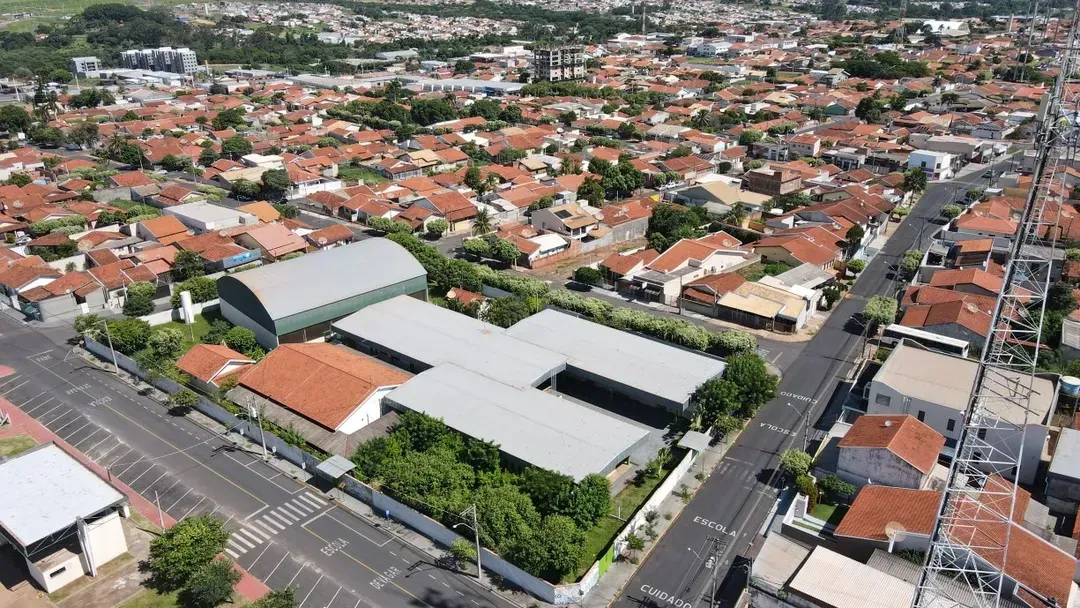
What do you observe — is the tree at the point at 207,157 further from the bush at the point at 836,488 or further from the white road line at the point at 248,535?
the bush at the point at 836,488

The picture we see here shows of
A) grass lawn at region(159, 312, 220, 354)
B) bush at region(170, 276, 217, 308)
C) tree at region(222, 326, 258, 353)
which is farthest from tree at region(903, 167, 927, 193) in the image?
grass lawn at region(159, 312, 220, 354)

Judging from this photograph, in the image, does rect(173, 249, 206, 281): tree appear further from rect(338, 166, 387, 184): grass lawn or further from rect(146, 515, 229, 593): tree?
rect(146, 515, 229, 593): tree

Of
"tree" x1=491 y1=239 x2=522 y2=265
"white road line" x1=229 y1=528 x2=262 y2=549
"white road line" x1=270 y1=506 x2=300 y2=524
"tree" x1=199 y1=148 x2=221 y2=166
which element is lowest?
"white road line" x1=229 y1=528 x2=262 y2=549

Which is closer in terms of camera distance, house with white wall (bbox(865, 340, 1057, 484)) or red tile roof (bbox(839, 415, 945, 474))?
red tile roof (bbox(839, 415, 945, 474))

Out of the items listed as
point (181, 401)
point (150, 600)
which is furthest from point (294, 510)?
point (181, 401)

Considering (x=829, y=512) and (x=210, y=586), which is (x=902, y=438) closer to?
(x=829, y=512)

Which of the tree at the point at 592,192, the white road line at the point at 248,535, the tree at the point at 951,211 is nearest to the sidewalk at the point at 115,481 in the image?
the white road line at the point at 248,535
